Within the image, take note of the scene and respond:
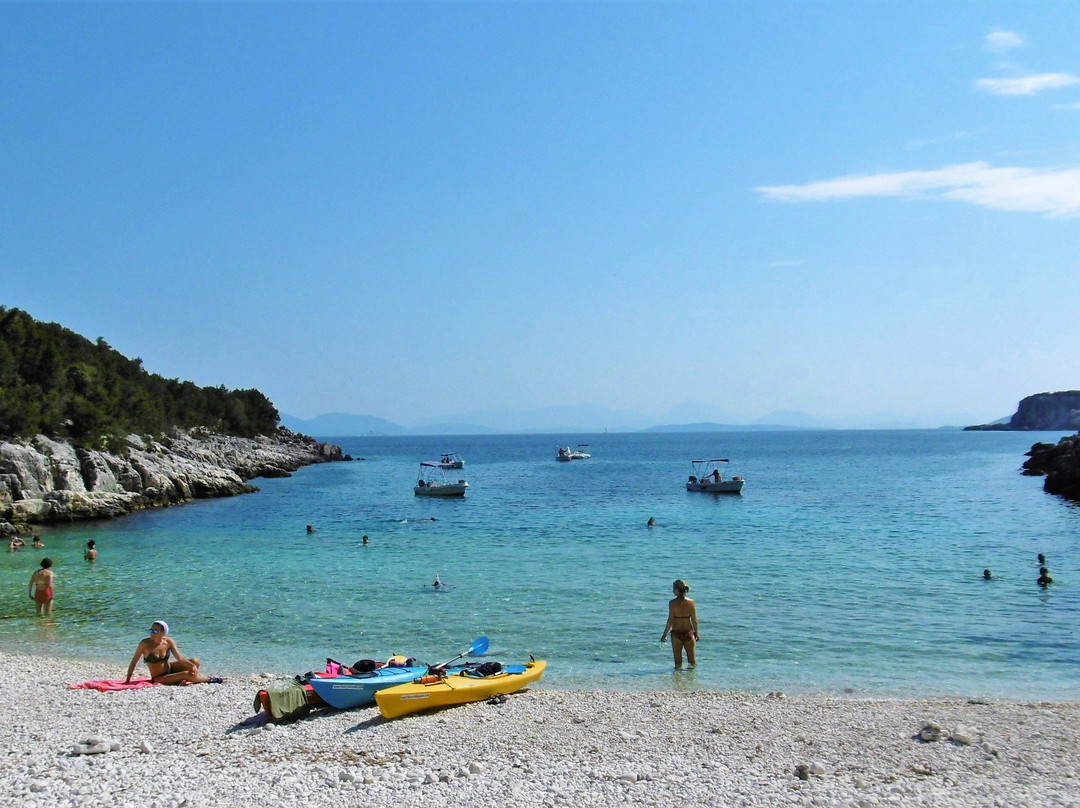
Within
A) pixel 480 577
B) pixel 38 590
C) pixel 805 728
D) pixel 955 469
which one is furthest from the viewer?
pixel 955 469

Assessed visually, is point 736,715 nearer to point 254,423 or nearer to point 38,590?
point 38,590

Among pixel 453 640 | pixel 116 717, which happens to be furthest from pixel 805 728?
pixel 116 717

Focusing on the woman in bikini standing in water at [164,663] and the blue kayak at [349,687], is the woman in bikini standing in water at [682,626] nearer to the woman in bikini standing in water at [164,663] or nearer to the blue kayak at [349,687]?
the blue kayak at [349,687]

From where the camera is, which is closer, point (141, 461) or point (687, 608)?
point (687, 608)

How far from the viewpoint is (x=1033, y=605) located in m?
20.8

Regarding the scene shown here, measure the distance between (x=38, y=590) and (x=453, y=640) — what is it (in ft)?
38.3

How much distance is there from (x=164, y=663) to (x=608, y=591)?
500 inches

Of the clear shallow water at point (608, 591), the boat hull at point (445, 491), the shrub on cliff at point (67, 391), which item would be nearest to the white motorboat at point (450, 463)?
the boat hull at point (445, 491)

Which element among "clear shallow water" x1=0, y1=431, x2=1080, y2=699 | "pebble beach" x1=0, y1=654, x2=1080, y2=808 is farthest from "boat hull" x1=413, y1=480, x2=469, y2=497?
"pebble beach" x1=0, y1=654, x2=1080, y2=808

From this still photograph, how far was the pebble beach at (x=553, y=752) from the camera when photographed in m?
8.62

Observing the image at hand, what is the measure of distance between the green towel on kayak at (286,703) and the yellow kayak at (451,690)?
43.8 inches

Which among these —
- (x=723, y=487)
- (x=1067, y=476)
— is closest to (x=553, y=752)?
(x=723, y=487)

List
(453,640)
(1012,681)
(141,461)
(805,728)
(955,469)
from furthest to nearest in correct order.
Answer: (955,469) < (141,461) < (453,640) < (1012,681) < (805,728)

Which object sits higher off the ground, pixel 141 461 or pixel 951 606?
pixel 141 461
